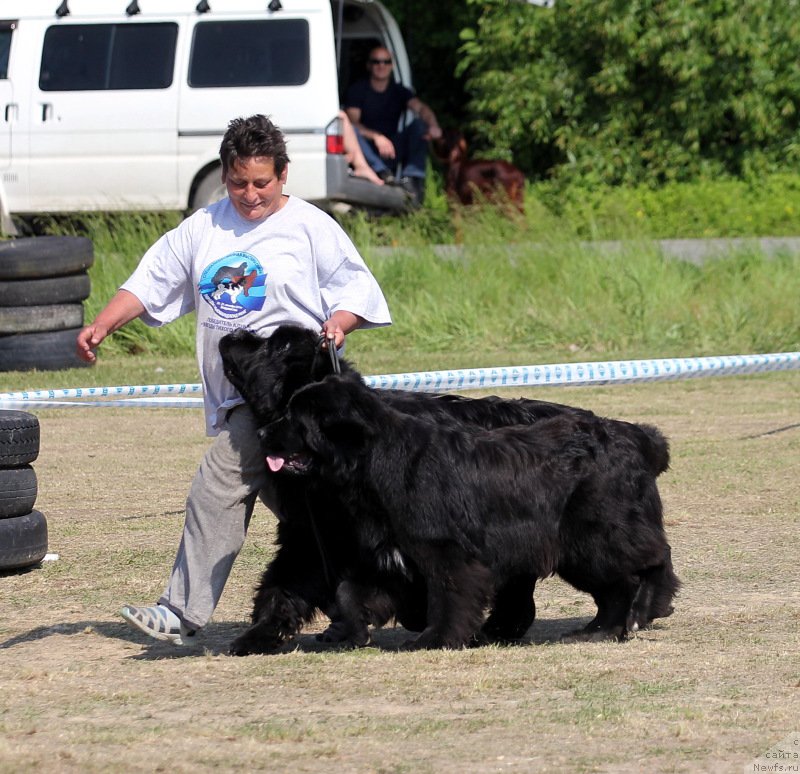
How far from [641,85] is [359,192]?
589 centimetres

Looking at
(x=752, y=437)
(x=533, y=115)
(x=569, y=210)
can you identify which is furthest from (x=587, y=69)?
(x=752, y=437)

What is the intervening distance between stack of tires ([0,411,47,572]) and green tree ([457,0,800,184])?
1361 centimetres

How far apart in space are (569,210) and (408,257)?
468 cm

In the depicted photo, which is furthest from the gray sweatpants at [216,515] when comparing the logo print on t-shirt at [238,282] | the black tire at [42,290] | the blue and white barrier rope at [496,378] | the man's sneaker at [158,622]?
the black tire at [42,290]

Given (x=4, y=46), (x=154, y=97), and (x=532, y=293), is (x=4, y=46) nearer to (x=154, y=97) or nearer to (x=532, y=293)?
(x=154, y=97)

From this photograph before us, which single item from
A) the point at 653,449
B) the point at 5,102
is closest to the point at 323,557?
the point at 653,449

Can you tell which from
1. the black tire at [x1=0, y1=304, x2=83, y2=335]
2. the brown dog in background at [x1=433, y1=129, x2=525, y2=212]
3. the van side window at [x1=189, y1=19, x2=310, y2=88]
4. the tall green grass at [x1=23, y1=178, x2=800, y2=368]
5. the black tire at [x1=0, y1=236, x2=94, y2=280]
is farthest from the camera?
the brown dog in background at [x1=433, y1=129, x2=525, y2=212]

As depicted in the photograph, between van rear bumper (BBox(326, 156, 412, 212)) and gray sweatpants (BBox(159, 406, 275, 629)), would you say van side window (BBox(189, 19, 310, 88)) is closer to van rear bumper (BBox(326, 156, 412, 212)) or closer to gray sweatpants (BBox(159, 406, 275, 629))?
van rear bumper (BBox(326, 156, 412, 212))

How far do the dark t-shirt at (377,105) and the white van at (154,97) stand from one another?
4.43 feet

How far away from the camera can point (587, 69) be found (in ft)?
64.7

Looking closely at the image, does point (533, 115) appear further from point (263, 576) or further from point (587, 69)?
point (263, 576)

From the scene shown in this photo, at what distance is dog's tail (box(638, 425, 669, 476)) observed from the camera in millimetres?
5332

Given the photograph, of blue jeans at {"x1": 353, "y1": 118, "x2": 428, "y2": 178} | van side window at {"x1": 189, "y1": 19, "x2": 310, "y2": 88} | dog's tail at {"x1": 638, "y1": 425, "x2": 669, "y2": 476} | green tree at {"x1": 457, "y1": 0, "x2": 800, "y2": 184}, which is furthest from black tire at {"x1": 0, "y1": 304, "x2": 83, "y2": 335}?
green tree at {"x1": 457, "y1": 0, "x2": 800, "y2": 184}

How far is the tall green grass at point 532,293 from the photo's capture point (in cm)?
1321
